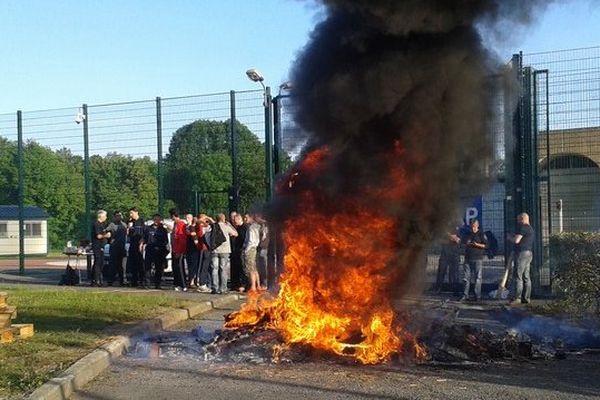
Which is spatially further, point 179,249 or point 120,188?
point 120,188

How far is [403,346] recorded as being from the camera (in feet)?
27.2

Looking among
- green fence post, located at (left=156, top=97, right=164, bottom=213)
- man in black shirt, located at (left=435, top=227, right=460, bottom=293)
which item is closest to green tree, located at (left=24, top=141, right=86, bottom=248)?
green fence post, located at (left=156, top=97, right=164, bottom=213)

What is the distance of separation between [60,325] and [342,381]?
16.5 feet

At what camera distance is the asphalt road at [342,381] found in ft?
22.2

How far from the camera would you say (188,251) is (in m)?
17.0

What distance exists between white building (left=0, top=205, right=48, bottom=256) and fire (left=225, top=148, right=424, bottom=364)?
2227 cm

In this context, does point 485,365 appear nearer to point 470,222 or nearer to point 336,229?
point 336,229

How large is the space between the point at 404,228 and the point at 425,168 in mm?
692

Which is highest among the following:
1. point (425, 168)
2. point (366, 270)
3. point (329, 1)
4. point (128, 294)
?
point (329, 1)

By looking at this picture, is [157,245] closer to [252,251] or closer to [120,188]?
[252,251]

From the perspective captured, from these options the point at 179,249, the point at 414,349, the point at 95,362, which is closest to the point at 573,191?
the point at 414,349

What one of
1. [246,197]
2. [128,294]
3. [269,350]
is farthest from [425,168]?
[246,197]

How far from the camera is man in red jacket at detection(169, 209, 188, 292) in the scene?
16.9 metres

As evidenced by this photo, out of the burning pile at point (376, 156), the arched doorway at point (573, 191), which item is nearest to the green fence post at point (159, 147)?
the arched doorway at point (573, 191)
